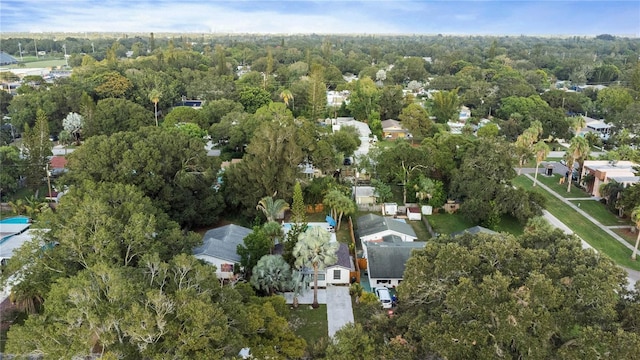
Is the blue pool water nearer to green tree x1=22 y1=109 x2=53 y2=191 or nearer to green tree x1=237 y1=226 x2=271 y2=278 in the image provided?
green tree x1=22 y1=109 x2=53 y2=191

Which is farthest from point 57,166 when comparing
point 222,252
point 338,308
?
point 338,308

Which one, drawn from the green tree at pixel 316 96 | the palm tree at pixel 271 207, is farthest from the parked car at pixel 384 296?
the green tree at pixel 316 96

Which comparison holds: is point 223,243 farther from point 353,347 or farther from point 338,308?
point 353,347

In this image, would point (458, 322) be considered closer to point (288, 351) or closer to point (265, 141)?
point (288, 351)

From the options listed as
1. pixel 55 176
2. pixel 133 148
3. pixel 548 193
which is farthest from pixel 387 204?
pixel 55 176

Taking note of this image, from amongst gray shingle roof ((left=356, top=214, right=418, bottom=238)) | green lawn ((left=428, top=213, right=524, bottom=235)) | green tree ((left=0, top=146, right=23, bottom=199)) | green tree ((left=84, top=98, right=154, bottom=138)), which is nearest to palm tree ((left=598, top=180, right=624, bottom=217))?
green lawn ((left=428, top=213, right=524, bottom=235))

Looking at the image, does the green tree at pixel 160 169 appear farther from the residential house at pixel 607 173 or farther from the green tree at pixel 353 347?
the residential house at pixel 607 173
